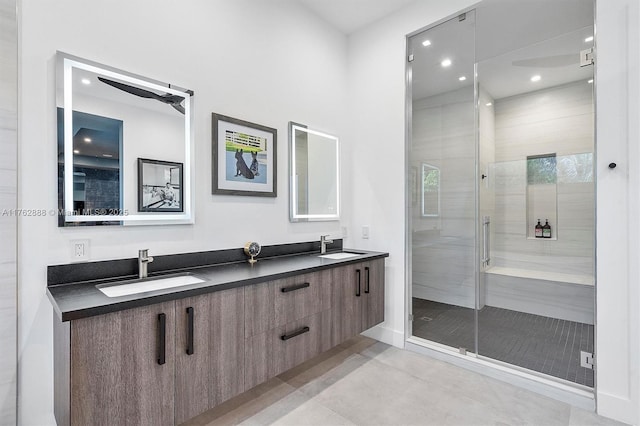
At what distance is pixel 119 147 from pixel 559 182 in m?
3.17

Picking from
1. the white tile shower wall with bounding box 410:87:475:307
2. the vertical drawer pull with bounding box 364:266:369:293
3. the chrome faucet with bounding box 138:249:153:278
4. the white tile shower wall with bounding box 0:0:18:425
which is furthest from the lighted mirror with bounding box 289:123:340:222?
the white tile shower wall with bounding box 0:0:18:425

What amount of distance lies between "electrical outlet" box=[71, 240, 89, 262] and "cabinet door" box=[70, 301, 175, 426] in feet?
1.91

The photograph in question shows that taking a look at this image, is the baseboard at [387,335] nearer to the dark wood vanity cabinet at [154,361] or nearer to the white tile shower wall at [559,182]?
the white tile shower wall at [559,182]

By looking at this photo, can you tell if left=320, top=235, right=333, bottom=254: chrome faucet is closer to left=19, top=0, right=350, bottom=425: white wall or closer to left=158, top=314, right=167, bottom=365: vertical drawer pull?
left=19, top=0, right=350, bottom=425: white wall

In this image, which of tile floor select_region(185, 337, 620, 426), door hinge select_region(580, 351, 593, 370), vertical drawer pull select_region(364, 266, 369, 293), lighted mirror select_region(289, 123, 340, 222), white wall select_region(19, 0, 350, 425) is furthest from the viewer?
lighted mirror select_region(289, 123, 340, 222)

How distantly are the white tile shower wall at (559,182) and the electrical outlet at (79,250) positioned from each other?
3152mm

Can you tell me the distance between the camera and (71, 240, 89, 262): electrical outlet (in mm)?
1585

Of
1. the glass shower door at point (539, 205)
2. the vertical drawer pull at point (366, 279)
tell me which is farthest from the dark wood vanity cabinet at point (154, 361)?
the glass shower door at point (539, 205)
